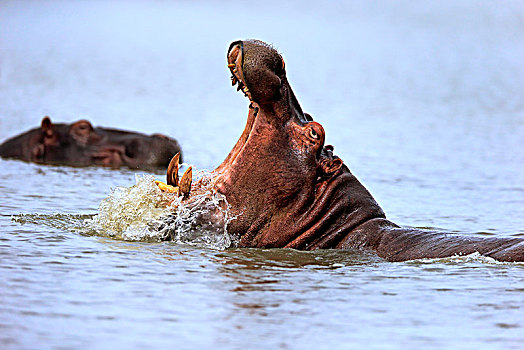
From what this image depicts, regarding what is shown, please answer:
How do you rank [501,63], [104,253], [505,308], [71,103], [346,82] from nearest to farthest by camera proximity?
[505,308]
[104,253]
[71,103]
[346,82]
[501,63]

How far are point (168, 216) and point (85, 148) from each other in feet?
22.9

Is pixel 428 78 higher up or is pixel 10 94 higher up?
pixel 428 78

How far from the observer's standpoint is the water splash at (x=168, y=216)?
6.58 meters

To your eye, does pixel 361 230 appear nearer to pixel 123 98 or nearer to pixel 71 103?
pixel 71 103

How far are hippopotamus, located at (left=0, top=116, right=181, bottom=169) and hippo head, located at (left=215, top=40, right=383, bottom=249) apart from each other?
22.4ft

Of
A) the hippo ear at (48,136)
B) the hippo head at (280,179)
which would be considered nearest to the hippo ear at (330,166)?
the hippo head at (280,179)

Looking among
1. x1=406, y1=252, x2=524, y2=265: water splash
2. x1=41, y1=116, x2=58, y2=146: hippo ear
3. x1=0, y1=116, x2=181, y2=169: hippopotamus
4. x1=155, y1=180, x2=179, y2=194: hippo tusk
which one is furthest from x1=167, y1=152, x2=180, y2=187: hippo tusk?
x1=41, y1=116, x2=58, y2=146: hippo ear

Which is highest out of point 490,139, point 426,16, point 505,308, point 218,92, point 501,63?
point 426,16

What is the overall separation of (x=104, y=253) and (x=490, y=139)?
1235 centimetres

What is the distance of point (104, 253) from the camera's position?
6.53 meters

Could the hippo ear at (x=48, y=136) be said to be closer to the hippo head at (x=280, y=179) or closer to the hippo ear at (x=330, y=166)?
the hippo head at (x=280, y=179)

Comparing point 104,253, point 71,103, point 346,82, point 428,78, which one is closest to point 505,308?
point 104,253

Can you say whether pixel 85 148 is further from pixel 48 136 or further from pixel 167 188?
pixel 167 188

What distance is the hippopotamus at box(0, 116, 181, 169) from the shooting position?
13.3m
